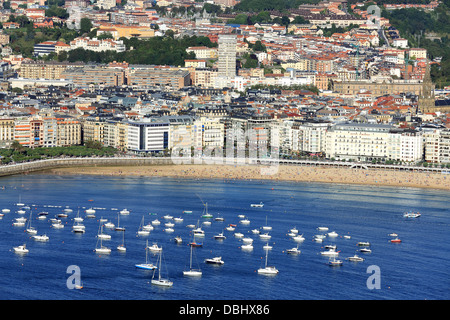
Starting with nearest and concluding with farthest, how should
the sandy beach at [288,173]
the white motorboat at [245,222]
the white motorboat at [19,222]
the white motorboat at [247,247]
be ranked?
the white motorboat at [247,247] → the white motorboat at [19,222] → the white motorboat at [245,222] → the sandy beach at [288,173]

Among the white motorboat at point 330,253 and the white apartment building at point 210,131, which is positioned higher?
the white apartment building at point 210,131

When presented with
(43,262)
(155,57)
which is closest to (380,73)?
(155,57)

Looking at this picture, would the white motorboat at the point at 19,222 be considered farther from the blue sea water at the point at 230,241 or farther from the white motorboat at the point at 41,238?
the white motorboat at the point at 41,238

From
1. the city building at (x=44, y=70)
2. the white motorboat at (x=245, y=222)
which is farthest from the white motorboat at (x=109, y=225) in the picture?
the city building at (x=44, y=70)

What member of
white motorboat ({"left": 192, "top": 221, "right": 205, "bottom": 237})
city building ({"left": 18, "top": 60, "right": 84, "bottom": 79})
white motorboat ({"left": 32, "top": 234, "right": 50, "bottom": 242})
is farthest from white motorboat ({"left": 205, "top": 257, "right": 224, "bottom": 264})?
city building ({"left": 18, "top": 60, "right": 84, "bottom": 79})

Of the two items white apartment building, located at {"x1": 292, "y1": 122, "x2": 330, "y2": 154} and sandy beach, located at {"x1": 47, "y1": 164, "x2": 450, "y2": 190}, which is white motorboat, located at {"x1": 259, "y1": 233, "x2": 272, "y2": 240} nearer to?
sandy beach, located at {"x1": 47, "y1": 164, "x2": 450, "y2": 190}
